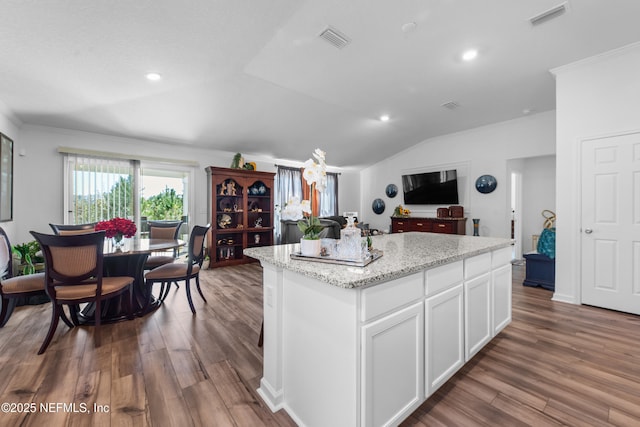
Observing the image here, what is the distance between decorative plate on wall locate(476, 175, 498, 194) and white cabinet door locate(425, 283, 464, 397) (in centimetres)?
430

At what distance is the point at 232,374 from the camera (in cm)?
189

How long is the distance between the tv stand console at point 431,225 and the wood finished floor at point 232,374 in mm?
2678

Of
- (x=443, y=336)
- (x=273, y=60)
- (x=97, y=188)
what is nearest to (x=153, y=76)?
(x=273, y=60)

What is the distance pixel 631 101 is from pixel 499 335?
2858mm

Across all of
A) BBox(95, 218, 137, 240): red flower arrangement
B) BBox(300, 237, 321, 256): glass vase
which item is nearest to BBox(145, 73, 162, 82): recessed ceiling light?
BBox(95, 218, 137, 240): red flower arrangement

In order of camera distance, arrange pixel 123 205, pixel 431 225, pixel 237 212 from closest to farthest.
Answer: pixel 123 205 → pixel 237 212 → pixel 431 225

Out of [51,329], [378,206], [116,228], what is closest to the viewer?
[51,329]

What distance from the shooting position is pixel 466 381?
180cm

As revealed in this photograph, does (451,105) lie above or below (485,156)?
above

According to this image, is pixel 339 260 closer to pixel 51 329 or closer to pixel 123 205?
pixel 51 329

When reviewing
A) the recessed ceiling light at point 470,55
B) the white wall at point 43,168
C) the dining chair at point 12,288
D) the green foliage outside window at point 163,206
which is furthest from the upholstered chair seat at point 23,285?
the recessed ceiling light at point 470,55

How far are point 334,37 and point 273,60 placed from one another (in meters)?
0.78

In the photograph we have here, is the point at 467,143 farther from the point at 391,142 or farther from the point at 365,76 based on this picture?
the point at 365,76

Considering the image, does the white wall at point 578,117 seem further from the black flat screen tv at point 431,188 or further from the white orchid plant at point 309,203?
the white orchid plant at point 309,203
